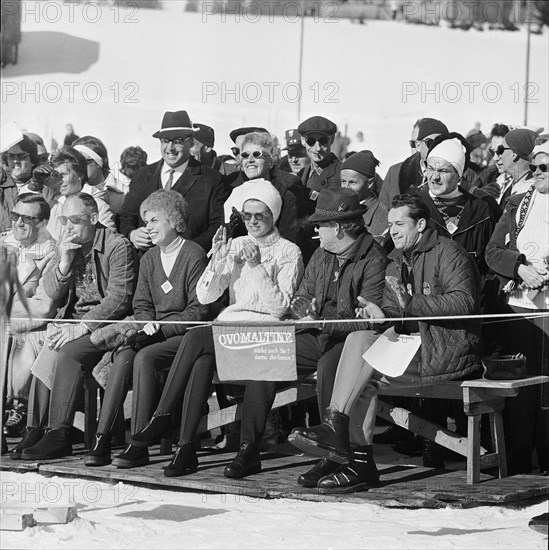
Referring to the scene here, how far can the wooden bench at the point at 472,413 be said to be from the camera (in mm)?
7105

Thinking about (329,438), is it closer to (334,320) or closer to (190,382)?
(334,320)

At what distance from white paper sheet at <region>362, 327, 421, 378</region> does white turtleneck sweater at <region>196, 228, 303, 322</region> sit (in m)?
0.75

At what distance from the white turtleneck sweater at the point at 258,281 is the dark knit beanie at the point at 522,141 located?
1722mm

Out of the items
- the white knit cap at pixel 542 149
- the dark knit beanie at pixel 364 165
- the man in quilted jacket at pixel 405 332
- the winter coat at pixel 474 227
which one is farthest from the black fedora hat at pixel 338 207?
the white knit cap at pixel 542 149

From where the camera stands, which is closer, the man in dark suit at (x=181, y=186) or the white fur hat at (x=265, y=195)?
the white fur hat at (x=265, y=195)

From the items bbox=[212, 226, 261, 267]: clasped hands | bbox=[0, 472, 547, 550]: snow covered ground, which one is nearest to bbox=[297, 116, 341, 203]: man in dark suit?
bbox=[212, 226, 261, 267]: clasped hands

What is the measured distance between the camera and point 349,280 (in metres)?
7.43

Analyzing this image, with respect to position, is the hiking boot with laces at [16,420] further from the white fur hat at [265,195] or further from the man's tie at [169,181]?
the white fur hat at [265,195]

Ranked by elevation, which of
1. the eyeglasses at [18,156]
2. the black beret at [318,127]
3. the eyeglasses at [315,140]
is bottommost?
the eyeglasses at [18,156]

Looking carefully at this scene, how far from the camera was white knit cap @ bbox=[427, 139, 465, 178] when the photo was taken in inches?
310

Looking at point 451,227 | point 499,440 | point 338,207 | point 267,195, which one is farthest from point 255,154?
point 499,440

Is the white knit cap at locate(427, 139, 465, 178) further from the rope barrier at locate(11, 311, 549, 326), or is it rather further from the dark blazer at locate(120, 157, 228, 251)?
the dark blazer at locate(120, 157, 228, 251)

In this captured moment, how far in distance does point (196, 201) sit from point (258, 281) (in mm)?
1169

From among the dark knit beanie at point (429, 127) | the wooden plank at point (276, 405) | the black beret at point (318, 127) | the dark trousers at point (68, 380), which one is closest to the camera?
the wooden plank at point (276, 405)
